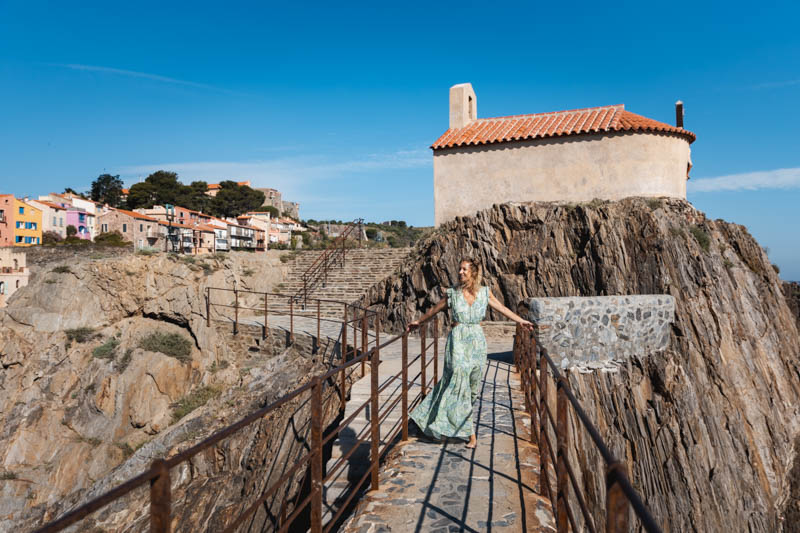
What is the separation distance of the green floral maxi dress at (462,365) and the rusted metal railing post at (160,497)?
3394mm

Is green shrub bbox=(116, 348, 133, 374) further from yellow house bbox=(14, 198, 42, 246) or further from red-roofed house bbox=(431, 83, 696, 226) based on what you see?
yellow house bbox=(14, 198, 42, 246)

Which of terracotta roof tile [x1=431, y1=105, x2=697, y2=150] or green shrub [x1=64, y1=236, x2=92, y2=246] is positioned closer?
terracotta roof tile [x1=431, y1=105, x2=697, y2=150]

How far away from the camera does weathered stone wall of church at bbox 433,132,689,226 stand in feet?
55.7

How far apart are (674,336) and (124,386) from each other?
15627mm

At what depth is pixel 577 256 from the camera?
15242 millimetres

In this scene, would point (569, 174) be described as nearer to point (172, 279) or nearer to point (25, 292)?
point (172, 279)

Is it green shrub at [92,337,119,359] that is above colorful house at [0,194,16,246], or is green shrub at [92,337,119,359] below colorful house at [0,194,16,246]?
below

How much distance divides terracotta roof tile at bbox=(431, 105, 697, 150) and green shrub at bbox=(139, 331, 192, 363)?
1176 centimetres

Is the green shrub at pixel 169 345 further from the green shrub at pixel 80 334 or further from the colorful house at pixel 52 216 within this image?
the colorful house at pixel 52 216

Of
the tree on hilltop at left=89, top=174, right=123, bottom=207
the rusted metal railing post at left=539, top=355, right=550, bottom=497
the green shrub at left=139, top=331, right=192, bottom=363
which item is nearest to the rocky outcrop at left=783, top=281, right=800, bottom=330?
the rusted metal railing post at left=539, top=355, right=550, bottom=497

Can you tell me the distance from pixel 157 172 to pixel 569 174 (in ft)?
211

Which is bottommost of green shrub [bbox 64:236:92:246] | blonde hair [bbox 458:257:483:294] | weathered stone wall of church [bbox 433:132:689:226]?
blonde hair [bbox 458:257:483:294]

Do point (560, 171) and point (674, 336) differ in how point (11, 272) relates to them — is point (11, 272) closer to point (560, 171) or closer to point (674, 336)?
point (560, 171)

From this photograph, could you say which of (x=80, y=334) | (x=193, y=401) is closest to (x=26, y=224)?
(x=80, y=334)
